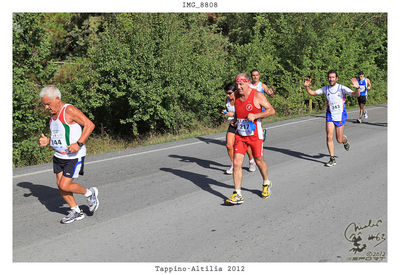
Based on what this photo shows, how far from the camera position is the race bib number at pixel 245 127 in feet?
20.5

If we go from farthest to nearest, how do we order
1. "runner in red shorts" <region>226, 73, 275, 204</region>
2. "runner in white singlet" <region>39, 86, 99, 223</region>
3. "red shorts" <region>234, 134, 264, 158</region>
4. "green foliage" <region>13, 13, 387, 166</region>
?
"green foliage" <region>13, 13, 387, 166</region>, "red shorts" <region>234, 134, 264, 158</region>, "runner in red shorts" <region>226, 73, 275, 204</region>, "runner in white singlet" <region>39, 86, 99, 223</region>

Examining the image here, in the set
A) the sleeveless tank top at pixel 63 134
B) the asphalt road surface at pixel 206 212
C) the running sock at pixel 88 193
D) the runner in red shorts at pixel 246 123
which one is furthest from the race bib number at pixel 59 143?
the runner in red shorts at pixel 246 123

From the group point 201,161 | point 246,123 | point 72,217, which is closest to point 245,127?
point 246,123

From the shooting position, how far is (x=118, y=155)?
9.66 m

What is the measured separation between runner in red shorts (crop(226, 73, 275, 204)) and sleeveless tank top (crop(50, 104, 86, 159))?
243cm

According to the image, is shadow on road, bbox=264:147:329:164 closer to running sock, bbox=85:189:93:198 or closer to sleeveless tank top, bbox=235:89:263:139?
sleeveless tank top, bbox=235:89:263:139

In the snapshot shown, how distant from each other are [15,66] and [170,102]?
206 inches

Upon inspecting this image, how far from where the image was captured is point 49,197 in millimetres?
6680

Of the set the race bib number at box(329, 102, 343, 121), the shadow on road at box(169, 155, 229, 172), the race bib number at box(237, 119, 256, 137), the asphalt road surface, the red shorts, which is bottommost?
the asphalt road surface

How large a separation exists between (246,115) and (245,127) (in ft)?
0.70

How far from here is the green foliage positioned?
1263cm

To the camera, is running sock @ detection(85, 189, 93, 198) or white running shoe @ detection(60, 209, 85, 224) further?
running sock @ detection(85, 189, 93, 198)

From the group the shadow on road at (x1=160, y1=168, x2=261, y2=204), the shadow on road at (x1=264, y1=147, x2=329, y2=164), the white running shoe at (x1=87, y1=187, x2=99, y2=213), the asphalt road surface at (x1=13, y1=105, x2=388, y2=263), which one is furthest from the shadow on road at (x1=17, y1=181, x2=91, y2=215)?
the shadow on road at (x1=264, y1=147, x2=329, y2=164)

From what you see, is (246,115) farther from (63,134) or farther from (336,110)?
(336,110)
